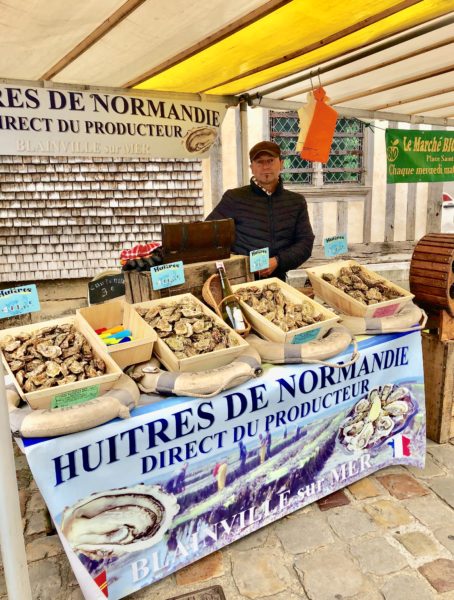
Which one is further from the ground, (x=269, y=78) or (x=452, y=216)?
(x=269, y=78)

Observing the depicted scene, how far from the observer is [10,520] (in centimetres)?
148

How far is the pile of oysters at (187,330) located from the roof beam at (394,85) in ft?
9.15

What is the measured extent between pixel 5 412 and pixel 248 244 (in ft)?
8.40

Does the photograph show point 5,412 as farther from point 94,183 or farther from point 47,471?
point 94,183

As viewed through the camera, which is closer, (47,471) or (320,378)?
(47,471)

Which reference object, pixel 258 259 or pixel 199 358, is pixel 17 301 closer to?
pixel 199 358

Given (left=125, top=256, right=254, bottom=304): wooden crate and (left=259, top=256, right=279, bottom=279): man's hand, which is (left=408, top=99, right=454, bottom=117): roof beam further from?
(left=125, top=256, right=254, bottom=304): wooden crate

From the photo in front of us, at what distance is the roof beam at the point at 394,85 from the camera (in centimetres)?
348

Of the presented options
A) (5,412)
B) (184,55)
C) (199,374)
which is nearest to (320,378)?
(199,374)

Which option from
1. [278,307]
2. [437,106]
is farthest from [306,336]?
[437,106]

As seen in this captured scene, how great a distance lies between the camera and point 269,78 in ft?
11.1

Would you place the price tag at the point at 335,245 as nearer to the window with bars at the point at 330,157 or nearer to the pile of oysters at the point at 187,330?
the pile of oysters at the point at 187,330

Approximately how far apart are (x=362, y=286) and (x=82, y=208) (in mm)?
5024

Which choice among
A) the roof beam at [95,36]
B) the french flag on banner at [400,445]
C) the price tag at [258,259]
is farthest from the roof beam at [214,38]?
the french flag on banner at [400,445]
